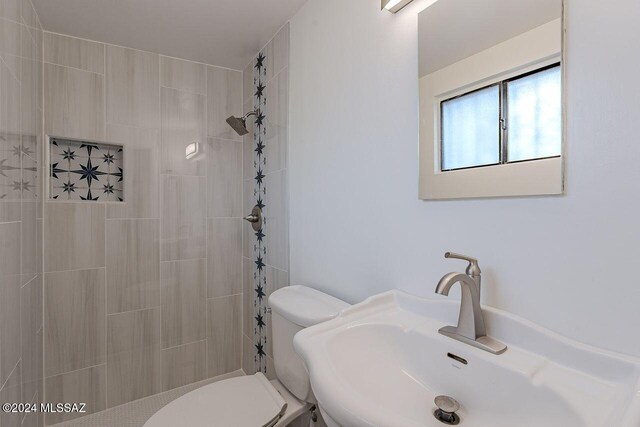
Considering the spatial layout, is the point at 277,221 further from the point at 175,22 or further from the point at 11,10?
the point at 11,10

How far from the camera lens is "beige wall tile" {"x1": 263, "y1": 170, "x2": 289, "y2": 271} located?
1.74 meters

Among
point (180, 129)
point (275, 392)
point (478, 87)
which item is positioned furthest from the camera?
point (180, 129)

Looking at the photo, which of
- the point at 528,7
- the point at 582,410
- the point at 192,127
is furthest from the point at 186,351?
the point at 528,7

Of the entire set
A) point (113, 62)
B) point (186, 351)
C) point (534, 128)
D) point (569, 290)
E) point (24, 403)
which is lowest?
point (186, 351)

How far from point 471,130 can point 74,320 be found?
86.5 inches

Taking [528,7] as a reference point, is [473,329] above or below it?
below

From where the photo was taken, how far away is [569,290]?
69cm

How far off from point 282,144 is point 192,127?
76 cm

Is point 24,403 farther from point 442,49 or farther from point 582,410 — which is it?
point 442,49

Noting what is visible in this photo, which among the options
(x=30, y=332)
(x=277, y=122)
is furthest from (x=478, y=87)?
(x=30, y=332)

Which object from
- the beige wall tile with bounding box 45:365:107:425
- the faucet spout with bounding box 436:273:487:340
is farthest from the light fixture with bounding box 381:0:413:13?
the beige wall tile with bounding box 45:365:107:425

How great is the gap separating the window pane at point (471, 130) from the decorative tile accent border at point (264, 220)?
1255mm

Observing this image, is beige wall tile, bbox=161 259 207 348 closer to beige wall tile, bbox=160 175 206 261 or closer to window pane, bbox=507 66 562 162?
beige wall tile, bbox=160 175 206 261

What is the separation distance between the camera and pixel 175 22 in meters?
1.69
